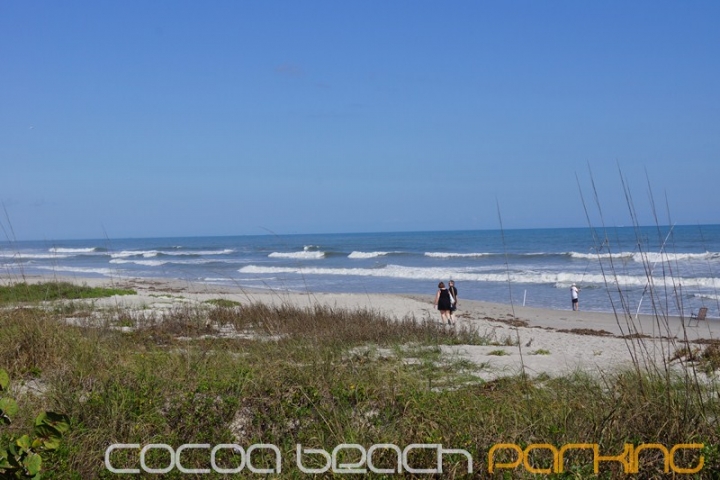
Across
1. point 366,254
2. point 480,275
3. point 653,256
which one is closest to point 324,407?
point 480,275

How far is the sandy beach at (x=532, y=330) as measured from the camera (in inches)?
323

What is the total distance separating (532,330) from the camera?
18.2m

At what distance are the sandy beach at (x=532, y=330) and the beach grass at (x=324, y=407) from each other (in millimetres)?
1601

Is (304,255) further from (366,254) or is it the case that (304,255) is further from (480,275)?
(480,275)

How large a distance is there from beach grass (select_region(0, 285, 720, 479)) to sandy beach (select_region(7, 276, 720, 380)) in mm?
A: 1601

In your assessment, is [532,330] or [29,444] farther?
[532,330]

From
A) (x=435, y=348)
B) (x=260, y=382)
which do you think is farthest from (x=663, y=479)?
(x=435, y=348)

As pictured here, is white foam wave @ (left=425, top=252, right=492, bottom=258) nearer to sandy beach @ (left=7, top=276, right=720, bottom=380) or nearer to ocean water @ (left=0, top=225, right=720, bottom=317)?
ocean water @ (left=0, top=225, right=720, bottom=317)

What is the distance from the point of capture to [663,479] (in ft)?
13.0

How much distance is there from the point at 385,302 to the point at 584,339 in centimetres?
936

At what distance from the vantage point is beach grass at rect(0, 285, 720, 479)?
4207 millimetres

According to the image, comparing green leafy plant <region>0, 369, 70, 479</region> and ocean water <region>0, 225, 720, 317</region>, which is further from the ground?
green leafy plant <region>0, 369, 70, 479</region>

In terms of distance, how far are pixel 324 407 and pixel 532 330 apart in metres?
14.2

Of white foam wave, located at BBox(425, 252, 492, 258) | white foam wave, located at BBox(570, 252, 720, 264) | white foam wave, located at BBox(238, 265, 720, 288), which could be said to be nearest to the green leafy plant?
white foam wave, located at BBox(570, 252, 720, 264)
